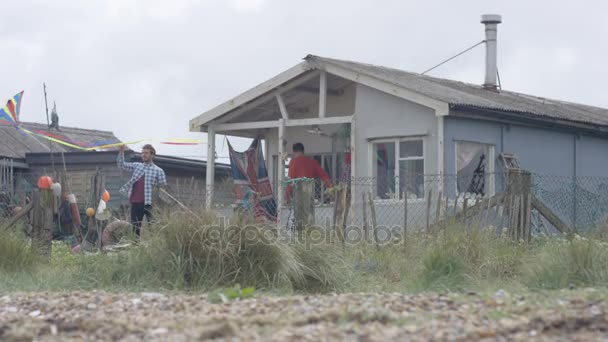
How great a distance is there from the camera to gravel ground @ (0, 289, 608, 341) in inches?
247

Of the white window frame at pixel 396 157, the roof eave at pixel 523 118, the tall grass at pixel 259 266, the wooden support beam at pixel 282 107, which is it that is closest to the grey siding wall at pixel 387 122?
the white window frame at pixel 396 157

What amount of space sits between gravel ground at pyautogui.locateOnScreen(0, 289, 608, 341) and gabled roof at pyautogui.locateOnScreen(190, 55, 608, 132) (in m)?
9.80

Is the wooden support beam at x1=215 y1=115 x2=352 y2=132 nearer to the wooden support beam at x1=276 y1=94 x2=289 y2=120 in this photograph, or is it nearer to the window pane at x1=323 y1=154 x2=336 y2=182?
the wooden support beam at x1=276 y1=94 x2=289 y2=120

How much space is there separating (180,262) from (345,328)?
3469 millimetres

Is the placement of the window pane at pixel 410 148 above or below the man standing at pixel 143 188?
above

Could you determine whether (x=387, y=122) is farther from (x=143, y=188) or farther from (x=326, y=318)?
(x=326, y=318)

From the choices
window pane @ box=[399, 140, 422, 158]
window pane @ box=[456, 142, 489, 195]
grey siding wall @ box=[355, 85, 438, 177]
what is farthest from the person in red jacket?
window pane @ box=[456, 142, 489, 195]

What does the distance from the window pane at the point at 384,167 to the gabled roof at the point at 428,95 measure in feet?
3.69

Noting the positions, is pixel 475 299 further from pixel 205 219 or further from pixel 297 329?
pixel 205 219

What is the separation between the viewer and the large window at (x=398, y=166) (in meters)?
17.9

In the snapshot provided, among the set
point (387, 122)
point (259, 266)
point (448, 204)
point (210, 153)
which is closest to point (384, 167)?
point (387, 122)

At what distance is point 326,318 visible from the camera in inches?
264

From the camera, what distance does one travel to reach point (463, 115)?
17562 mm

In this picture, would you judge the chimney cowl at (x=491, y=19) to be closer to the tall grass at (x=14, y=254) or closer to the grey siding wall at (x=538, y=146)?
the grey siding wall at (x=538, y=146)
